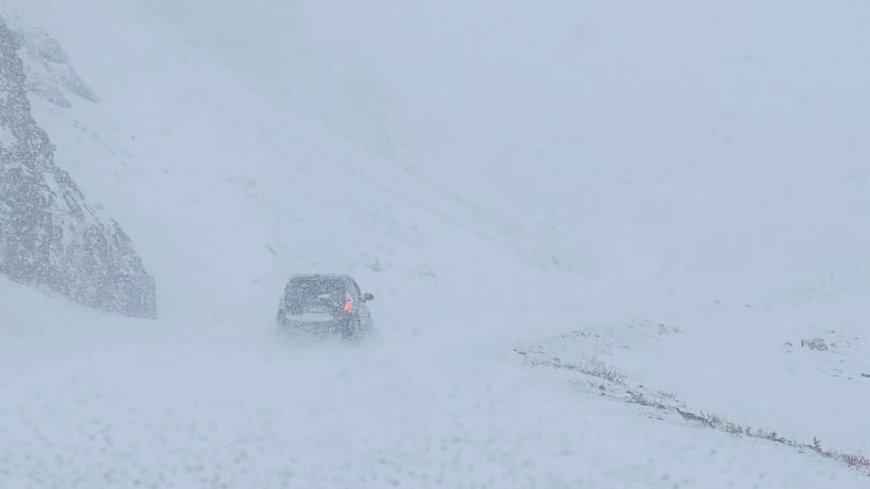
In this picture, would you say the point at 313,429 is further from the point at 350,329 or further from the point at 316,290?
the point at 316,290

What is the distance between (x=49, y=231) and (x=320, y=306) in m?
5.74

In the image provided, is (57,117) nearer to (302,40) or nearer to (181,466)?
(181,466)

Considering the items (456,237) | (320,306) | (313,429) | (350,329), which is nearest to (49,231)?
(320,306)

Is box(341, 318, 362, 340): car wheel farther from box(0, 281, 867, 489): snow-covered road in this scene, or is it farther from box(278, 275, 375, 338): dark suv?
box(0, 281, 867, 489): snow-covered road

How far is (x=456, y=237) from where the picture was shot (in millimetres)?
36688

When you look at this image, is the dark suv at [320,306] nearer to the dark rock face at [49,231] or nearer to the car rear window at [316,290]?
the car rear window at [316,290]

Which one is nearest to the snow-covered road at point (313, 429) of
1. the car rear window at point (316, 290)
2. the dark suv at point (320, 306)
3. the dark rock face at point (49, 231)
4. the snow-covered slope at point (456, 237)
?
the snow-covered slope at point (456, 237)

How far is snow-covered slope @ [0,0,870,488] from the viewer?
9656mm

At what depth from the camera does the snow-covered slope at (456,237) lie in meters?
9.66

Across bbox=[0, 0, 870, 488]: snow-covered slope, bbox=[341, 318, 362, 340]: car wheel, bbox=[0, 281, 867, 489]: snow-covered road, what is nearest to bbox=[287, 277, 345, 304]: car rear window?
bbox=[341, 318, 362, 340]: car wheel

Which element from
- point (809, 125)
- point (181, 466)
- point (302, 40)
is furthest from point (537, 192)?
point (181, 466)

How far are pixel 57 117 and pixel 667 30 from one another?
74.3 m

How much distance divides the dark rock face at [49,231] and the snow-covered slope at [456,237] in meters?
0.92

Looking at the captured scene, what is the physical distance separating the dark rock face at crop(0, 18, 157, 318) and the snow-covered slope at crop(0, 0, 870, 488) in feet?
3.03
